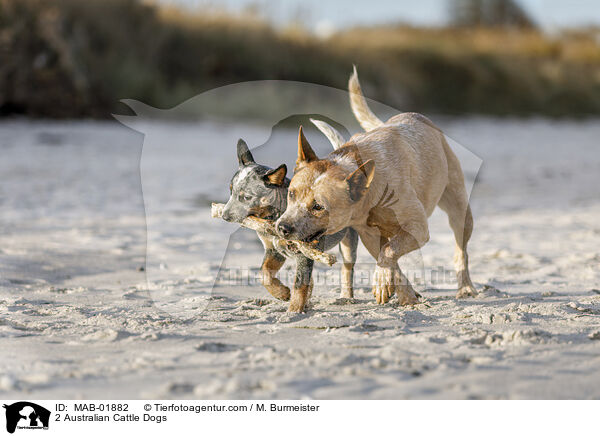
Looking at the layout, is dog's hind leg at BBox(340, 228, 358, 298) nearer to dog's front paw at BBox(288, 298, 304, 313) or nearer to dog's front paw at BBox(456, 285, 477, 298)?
dog's front paw at BBox(288, 298, 304, 313)

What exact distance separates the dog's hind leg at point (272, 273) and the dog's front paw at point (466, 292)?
1217 mm

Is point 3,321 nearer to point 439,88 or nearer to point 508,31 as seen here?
point 439,88

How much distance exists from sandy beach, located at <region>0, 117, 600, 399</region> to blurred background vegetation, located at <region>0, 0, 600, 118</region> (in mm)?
4819

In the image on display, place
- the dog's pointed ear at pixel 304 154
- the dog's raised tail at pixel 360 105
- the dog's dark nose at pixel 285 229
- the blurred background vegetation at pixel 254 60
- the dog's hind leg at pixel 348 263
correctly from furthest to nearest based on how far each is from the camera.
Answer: the blurred background vegetation at pixel 254 60 < the dog's raised tail at pixel 360 105 < the dog's hind leg at pixel 348 263 < the dog's pointed ear at pixel 304 154 < the dog's dark nose at pixel 285 229

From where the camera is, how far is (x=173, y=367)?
3.31 m

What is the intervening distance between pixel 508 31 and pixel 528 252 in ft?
80.1

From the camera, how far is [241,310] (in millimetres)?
4504

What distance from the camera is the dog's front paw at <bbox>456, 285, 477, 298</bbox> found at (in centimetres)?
497

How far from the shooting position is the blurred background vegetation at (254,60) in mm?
14586

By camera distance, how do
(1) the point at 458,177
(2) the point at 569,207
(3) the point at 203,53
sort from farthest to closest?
(3) the point at 203,53
(2) the point at 569,207
(1) the point at 458,177

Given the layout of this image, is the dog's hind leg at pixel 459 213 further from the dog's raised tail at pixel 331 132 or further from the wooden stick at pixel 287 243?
the wooden stick at pixel 287 243
